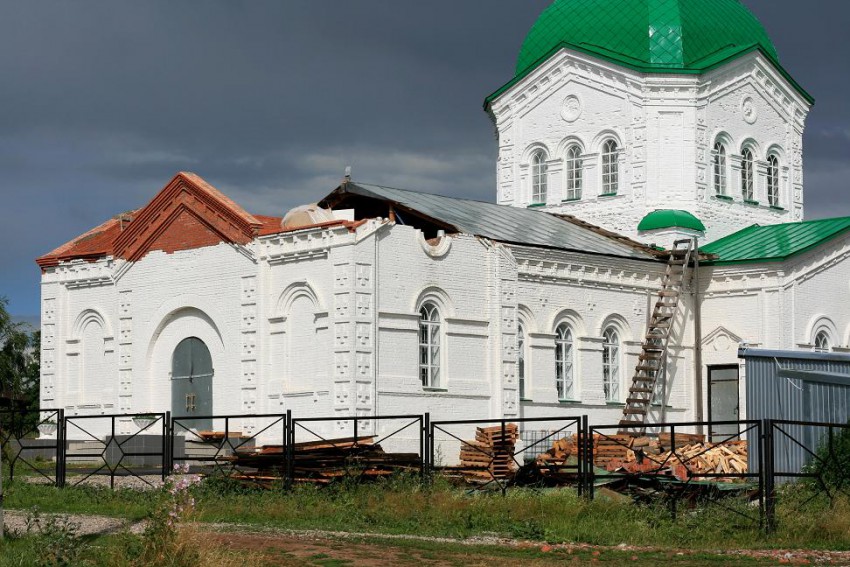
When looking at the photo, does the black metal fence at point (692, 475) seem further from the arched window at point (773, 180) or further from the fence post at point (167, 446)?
the arched window at point (773, 180)

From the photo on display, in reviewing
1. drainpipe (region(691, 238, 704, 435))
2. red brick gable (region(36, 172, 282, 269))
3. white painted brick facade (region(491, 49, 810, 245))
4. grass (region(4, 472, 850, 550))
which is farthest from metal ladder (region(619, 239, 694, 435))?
grass (region(4, 472, 850, 550))

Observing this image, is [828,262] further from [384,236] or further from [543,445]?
[384,236]

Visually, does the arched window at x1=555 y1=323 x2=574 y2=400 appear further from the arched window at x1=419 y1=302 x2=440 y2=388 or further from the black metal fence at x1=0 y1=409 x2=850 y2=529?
the arched window at x1=419 y1=302 x2=440 y2=388

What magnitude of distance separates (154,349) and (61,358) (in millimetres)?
3096

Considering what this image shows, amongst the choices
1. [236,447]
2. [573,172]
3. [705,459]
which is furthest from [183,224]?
[705,459]

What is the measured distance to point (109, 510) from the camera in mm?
19750

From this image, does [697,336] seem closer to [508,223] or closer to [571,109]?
[508,223]

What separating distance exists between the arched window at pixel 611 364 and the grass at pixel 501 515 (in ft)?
35.1

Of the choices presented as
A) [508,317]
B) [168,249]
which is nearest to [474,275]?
[508,317]

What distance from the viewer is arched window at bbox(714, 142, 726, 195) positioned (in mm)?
34938

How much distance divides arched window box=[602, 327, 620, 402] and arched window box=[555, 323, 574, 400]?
0.98 metres

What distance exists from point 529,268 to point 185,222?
7246 mm

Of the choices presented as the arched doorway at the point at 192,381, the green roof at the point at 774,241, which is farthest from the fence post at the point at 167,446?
the green roof at the point at 774,241

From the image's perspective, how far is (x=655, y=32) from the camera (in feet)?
113
